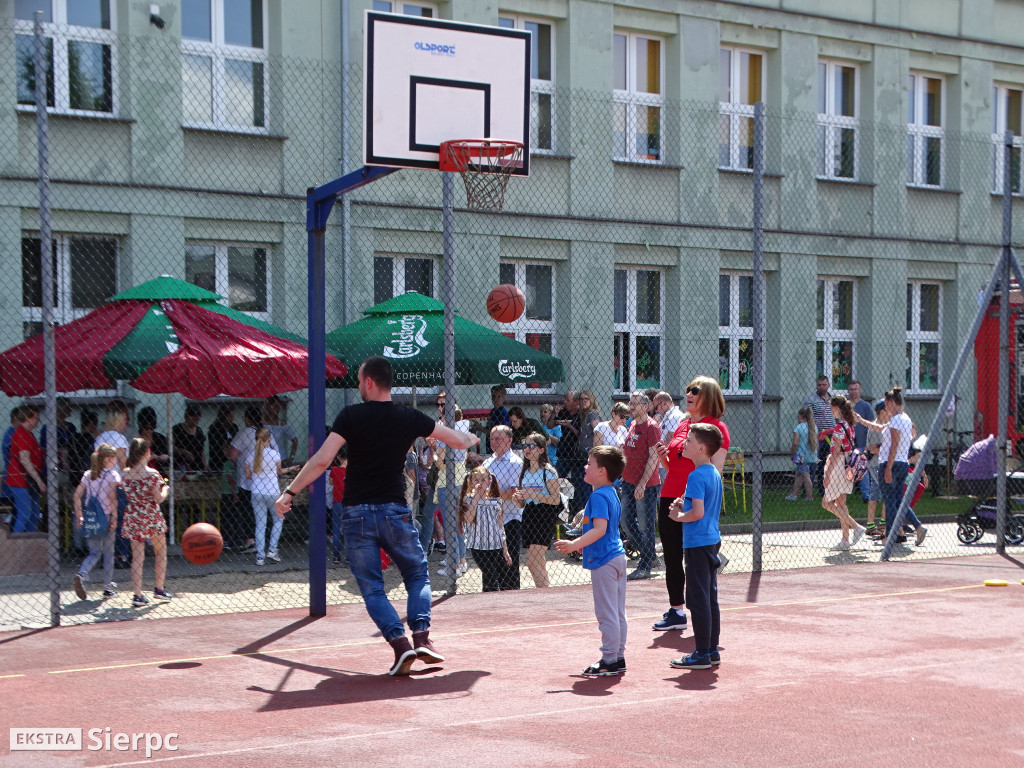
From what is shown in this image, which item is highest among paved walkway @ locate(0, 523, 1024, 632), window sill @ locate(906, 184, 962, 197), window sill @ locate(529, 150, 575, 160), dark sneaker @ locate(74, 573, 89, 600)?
window sill @ locate(529, 150, 575, 160)

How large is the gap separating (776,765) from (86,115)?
14856 mm

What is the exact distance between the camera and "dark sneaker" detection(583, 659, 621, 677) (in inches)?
309

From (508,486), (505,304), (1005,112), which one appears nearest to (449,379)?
(508,486)

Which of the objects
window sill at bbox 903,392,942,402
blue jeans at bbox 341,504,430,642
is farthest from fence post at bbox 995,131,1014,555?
window sill at bbox 903,392,942,402

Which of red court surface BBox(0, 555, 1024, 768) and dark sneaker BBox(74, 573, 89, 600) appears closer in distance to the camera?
red court surface BBox(0, 555, 1024, 768)

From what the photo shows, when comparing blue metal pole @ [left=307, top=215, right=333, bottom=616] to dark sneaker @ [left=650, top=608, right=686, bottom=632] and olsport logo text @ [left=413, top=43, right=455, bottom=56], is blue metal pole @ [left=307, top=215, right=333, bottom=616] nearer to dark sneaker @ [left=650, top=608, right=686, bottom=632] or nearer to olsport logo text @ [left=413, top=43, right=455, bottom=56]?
olsport logo text @ [left=413, top=43, right=455, bottom=56]

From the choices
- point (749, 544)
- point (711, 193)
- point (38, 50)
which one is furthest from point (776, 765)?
point (711, 193)

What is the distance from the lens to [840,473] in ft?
51.8

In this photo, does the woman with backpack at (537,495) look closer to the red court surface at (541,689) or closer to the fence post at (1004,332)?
the red court surface at (541,689)

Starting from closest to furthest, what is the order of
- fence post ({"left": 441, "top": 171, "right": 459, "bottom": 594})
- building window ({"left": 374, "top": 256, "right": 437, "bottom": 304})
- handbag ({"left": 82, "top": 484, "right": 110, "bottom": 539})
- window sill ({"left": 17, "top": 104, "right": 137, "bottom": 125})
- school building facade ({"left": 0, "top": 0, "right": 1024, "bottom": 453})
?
1. fence post ({"left": 441, "top": 171, "right": 459, "bottom": 594})
2. handbag ({"left": 82, "top": 484, "right": 110, "bottom": 539})
3. window sill ({"left": 17, "top": 104, "right": 137, "bottom": 125})
4. school building facade ({"left": 0, "top": 0, "right": 1024, "bottom": 453})
5. building window ({"left": 374, "top": 256, "right": 437, "bottom": 304})

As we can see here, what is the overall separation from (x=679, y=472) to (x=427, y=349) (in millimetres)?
6895

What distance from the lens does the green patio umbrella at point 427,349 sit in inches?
619

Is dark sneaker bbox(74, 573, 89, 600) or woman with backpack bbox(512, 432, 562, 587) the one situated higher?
woman with backpack bbox(512, 432, 562, 587)

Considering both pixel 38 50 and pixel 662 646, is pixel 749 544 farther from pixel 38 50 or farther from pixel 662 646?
pixel 38 50
